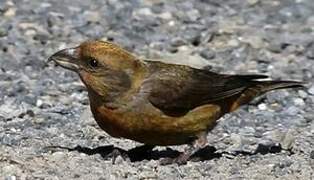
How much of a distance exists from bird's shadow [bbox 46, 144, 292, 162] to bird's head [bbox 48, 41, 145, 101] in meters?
0.53

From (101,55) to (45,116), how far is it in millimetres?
2147

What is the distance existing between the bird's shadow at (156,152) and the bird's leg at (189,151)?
0.10 m

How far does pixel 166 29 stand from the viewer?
13.2m

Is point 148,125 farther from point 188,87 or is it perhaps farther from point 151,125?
point 188,87

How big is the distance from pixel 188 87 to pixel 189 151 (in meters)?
0.50

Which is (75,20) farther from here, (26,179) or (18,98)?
(26,179)

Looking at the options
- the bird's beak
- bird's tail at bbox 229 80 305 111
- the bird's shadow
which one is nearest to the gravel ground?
the bird's shadow

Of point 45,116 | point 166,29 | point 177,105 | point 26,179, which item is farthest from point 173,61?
point 26,179

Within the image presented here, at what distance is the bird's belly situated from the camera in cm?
799

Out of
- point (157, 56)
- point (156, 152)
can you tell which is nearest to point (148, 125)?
point (156, 152)

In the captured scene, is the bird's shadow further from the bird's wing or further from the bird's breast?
the bird's wing

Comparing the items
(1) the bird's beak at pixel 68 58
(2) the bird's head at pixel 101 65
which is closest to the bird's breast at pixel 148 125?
(2) the bird's head at pixel 101 65

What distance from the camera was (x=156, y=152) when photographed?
8.95m

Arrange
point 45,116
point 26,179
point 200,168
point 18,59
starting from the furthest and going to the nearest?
1. point 18,59
2. point 45,116
3. point 200,168
4. point 26,179
